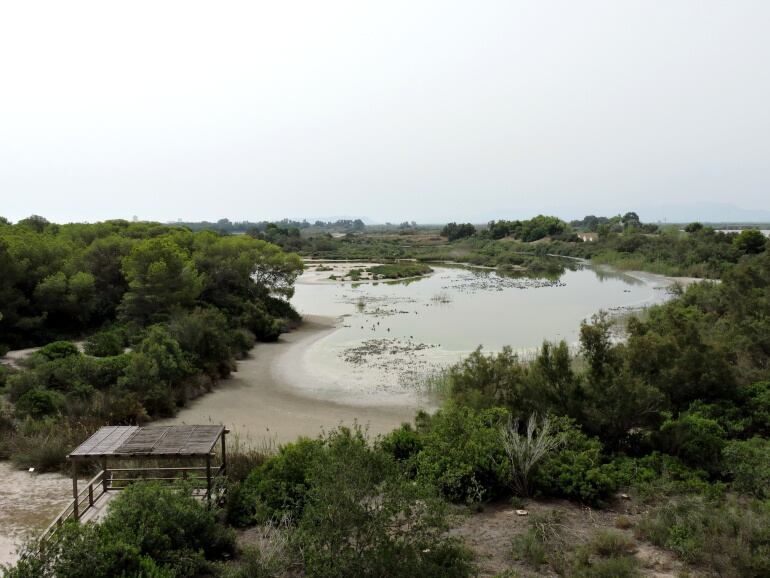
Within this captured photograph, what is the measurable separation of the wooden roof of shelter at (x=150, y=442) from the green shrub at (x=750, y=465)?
9.61 meters

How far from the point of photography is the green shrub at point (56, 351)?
18344mm

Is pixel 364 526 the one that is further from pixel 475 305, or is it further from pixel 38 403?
pixel 475 305

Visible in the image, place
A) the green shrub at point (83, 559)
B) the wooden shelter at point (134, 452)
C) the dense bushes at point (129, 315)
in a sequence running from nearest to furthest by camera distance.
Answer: the green shrub at point (83, 559)
the wooden shelter at point (134, 452)
the dense bushes at point (129, 315)

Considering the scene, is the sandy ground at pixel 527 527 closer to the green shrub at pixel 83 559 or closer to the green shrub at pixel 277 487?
the green shrub at pixel 277 487

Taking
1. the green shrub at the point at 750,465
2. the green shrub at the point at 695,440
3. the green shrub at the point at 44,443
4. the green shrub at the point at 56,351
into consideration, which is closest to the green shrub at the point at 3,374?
the green shrub at the point at 56,351

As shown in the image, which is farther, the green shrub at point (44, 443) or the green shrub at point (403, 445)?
the green shrub at point (44, 443)

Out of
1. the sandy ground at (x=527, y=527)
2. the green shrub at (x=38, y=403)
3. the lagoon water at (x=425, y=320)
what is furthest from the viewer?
the lagoon water at (x=425, y=320)

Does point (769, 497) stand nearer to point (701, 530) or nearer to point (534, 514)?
point (701, 530)

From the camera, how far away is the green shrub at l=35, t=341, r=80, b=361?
18344 mm

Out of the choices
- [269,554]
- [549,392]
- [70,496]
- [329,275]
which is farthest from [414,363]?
[329,275]

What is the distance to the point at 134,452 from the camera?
938 centimetres

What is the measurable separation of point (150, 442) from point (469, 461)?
5831 mm

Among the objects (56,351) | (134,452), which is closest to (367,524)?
(134,452)

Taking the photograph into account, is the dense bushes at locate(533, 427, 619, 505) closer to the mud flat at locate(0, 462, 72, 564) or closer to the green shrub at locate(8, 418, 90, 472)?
the mud flat at locate(0, 462, 72, 564)
